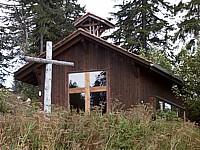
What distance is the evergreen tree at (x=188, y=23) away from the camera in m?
21.8

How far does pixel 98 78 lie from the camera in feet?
48.6

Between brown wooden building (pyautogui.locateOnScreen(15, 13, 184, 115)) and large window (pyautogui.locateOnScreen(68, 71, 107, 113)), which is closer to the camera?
brown wooden building (pyautogui.locateOnScreen(15, 13, 184, 115))

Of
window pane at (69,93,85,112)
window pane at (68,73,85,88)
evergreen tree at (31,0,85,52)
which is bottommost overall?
window pane at (69,93,85,112)

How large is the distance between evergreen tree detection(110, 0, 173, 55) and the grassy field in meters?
20.9

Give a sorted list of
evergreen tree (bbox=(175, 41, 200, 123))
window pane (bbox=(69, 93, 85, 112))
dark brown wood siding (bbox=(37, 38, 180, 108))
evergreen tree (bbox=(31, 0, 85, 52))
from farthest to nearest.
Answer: evergreen tree (bbox=(31, 0, 85, 52))
evergreen tree (bbox=(175, 41, 200, 123))
window pane (bbox=(69, 93, 85, 112))
dark brown wood siding (bbox=(37, 38, 180, 108))

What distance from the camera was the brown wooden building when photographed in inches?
560

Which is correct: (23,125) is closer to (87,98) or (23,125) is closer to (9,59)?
(87,98)

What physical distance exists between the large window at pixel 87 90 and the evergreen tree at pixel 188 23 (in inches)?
362

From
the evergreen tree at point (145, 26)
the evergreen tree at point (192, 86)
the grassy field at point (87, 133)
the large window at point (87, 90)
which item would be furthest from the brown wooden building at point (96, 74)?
the evergreen tree at point (145, 26)

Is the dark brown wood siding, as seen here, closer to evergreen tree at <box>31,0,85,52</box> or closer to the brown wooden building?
the brown wooden building

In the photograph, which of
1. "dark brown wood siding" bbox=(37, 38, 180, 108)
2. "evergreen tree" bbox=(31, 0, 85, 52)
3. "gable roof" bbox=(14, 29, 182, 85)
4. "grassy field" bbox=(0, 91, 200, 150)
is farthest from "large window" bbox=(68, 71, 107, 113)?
"evergreen tree" bbox=(31, 0, 85, 52)

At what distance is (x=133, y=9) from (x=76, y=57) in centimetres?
1459

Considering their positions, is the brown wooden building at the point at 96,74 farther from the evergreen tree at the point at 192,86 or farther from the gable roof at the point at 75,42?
the evergreen tree at the point at 192,86

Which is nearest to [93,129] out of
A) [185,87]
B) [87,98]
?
[87,98]
